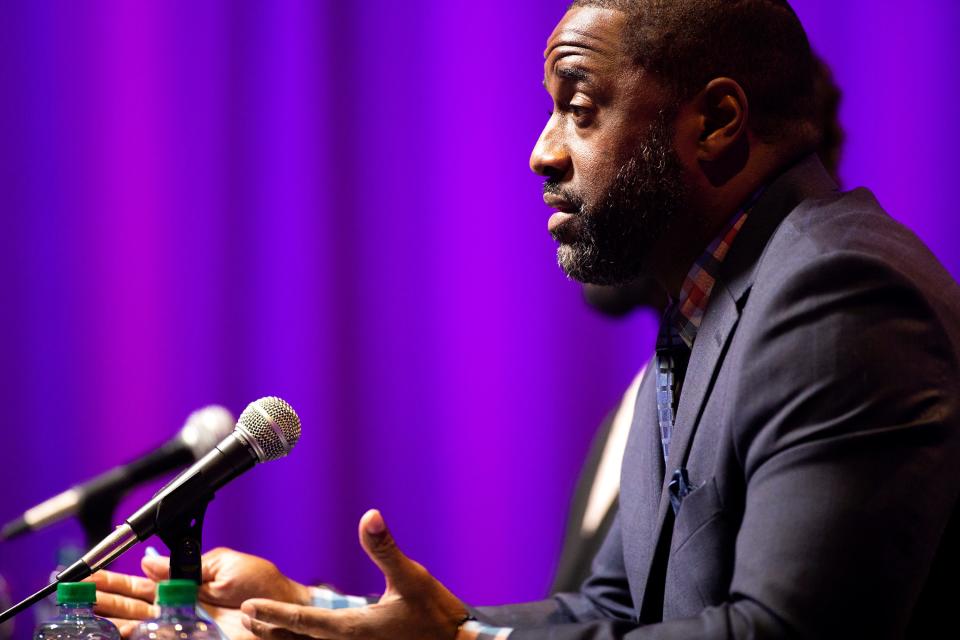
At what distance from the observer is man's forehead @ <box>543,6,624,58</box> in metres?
1.89

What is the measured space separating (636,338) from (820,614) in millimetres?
2082

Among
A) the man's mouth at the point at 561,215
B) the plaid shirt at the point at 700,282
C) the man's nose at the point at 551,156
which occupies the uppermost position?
the man's nose at the point at 551,156

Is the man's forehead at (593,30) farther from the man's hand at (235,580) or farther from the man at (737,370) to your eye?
the man's hand at (235,580)

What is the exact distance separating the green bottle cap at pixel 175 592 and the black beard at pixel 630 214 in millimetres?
879

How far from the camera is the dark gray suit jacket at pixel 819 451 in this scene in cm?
138

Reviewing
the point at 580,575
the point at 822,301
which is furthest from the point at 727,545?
the point at 580,575

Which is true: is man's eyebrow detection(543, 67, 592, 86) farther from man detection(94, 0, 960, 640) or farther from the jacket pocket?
the jacket pocket

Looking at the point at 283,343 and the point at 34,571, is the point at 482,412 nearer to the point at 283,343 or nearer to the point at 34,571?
the point at 283,343

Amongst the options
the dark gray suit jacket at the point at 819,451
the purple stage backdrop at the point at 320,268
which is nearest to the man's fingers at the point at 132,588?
the dark gray suit jacket at the point at 819,451

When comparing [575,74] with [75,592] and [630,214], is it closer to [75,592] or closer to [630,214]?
[630,214]

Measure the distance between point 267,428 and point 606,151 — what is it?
2.36 feet

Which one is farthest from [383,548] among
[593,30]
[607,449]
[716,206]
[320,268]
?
[320,268]

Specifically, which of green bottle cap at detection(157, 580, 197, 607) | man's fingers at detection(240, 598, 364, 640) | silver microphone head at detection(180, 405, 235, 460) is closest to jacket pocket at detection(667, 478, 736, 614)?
man's fingers at detection(240, 598, 364, 640)

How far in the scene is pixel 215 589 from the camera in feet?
6.32
